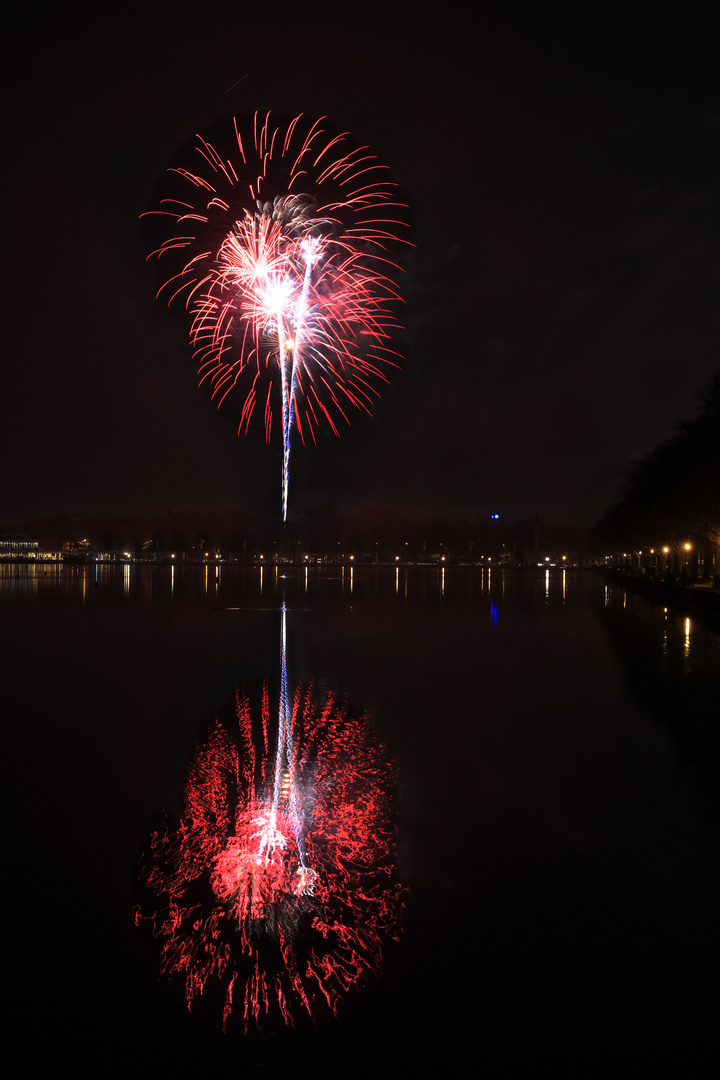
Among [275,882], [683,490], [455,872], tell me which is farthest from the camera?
[683,490]

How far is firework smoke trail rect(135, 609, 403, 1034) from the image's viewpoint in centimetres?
381

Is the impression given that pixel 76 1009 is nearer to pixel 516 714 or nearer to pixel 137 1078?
pixel 137 1078

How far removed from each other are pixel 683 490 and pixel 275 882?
43088mm

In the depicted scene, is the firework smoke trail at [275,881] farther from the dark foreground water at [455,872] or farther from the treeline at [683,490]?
the treeline at [683,490]

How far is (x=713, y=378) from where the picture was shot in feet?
130

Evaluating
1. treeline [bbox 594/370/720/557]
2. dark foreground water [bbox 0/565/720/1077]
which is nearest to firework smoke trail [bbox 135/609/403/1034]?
dark foreground water [bbox 0/565/720/1077]

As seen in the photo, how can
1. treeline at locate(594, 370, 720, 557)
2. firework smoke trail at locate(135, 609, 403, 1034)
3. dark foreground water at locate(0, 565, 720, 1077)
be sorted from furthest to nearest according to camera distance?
1. treeline at locate(594, 370, 720, 557)
2. firework smoke trail at locate(135, 609, 403, 1034)
3. dark foreground water at locate(0, 565, 720, 1077)

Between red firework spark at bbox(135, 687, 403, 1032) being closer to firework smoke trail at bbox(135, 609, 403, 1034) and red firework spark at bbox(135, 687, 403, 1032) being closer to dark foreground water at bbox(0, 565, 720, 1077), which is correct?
firework smoke trail at bbox(135, 609, 403, 1034)

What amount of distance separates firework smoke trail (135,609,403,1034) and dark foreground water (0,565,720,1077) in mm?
144

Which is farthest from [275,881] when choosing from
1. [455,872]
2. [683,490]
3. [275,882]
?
[683,490]

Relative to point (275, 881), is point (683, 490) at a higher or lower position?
higher

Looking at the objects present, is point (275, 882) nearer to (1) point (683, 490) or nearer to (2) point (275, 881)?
(2) point (275, 881)

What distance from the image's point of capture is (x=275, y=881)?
4887 mm

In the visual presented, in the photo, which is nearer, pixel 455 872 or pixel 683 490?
pixel 455 872
